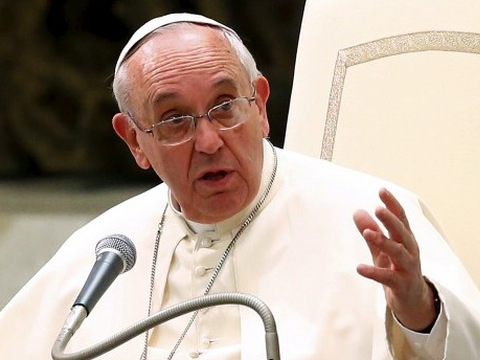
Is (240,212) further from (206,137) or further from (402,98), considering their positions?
(402,98)

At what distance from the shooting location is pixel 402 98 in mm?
3230

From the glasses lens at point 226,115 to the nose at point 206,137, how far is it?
0.02 meters

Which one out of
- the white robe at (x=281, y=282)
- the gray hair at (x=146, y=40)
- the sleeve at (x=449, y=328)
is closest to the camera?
the sleeve at (x=449, y=328)

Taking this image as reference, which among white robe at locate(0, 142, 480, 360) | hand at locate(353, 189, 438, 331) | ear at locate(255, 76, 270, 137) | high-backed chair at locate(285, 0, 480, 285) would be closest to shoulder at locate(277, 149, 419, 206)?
white robe at locate(0, 142, 480, 360)

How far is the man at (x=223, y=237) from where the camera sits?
266cm

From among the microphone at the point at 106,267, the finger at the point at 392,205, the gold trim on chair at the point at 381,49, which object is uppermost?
the gold trim on chair at the point at 381,49

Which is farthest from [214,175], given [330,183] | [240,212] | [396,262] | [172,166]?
[396,262]

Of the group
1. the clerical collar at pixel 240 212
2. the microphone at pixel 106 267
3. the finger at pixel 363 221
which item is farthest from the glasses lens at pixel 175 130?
the finger at pixel 363 221

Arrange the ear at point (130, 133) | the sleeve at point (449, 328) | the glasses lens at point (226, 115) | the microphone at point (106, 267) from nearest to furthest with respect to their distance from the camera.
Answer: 1. the microphone at point (106, 267)
2. the sleeve at point (449, 328)
3. the glasses lens at point (226, 115)
4. the ear at point (130, 133)

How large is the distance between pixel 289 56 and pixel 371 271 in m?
4.20

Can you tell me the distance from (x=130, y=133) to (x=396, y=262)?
1.03 m

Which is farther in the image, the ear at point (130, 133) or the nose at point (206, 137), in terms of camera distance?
the ear at point (130, 133)

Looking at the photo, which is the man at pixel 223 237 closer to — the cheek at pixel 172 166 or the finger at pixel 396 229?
the cheek at pixel 172 166

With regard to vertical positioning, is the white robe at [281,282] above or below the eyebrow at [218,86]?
below
